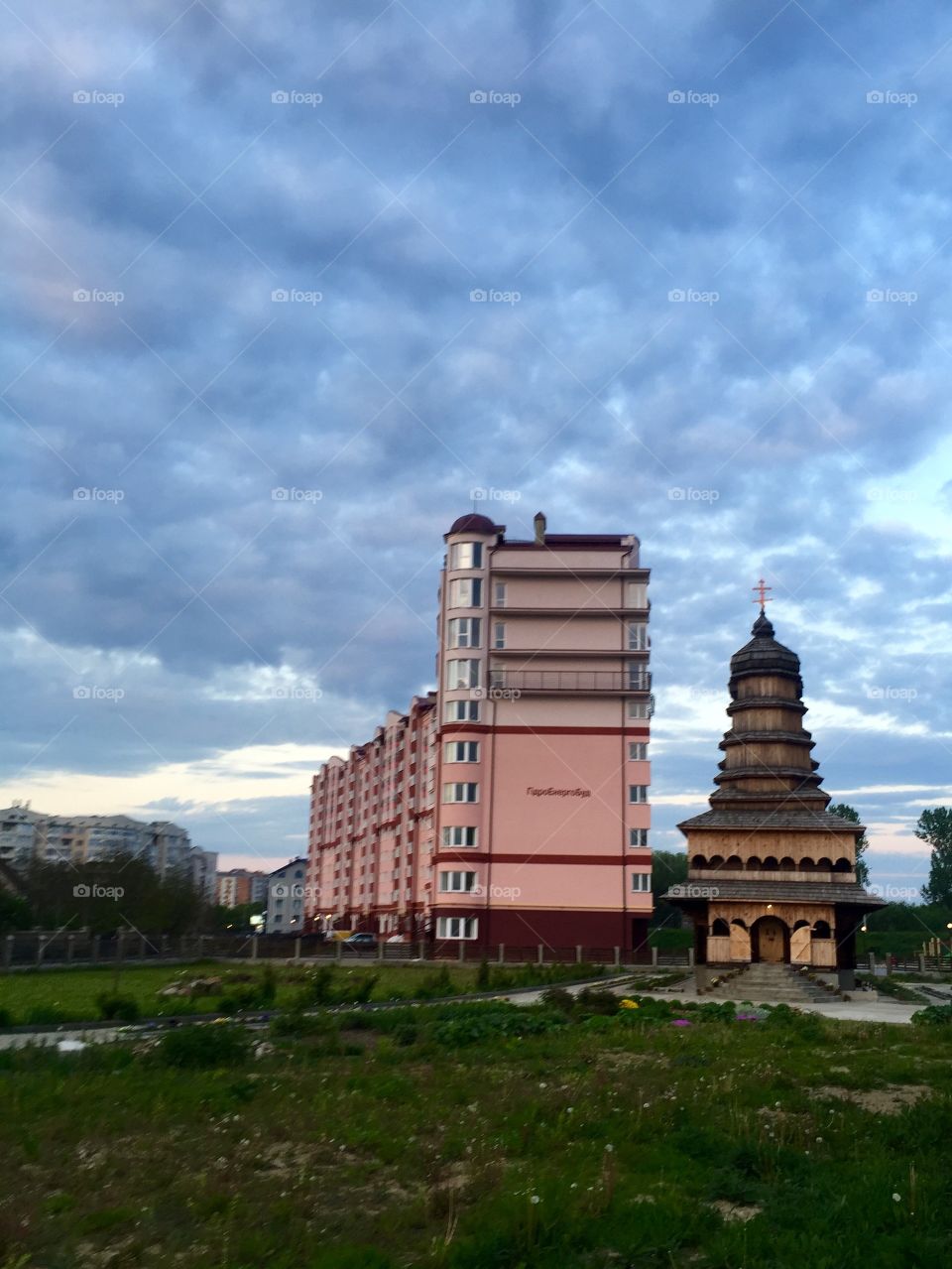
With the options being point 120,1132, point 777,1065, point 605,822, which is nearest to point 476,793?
point 605,822

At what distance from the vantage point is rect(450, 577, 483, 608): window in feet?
193

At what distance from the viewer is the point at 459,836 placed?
55.8 metres

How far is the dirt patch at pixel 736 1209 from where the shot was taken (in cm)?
820

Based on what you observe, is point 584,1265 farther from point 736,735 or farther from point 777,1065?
point 736,735

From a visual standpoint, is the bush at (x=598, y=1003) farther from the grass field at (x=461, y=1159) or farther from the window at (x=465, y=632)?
the window at (x=465, y=632)

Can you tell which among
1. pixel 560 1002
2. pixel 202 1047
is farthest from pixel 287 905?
pixel 202 1047

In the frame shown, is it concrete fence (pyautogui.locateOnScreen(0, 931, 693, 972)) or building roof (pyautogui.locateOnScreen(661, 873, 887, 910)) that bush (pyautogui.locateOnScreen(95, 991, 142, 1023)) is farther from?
building roof (pyautogui.locateOnScreen(661, 873, 887, 910))

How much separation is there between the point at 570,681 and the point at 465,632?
625 centimetres

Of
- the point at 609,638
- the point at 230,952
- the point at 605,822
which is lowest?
the point at 230,952

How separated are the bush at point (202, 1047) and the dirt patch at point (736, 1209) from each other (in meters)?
7.56

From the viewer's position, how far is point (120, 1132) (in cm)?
1022

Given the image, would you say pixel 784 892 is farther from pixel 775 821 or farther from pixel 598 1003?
pixel 598 1003

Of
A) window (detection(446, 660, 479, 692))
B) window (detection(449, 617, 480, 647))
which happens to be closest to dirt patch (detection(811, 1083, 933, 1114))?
window (detection(446, 660, 479, 692))

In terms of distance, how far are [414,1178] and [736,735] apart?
44.4m
